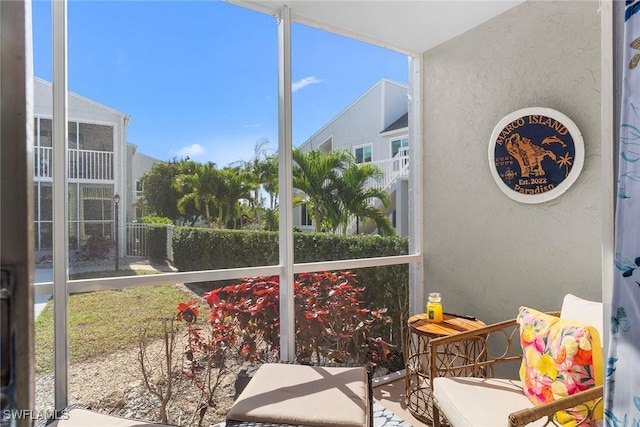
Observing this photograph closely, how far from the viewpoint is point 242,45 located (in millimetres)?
2537

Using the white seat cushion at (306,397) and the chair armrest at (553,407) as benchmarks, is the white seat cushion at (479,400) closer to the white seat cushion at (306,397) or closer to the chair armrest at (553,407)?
the chair armrest at (553,407)

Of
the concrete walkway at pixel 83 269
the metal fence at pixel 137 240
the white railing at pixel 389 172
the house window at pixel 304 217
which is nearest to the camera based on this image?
the concrete walkway at pixel 83 269

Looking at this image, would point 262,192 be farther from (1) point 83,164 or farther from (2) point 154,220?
(1) point 83,164

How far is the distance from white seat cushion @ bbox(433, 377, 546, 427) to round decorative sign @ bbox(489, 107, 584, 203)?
50.8 inches

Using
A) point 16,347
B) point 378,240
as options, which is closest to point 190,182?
point 378,240

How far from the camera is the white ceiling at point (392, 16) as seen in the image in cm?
264

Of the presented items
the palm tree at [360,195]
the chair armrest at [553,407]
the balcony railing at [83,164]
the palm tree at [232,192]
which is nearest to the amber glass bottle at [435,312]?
the palm tree at [360,195]

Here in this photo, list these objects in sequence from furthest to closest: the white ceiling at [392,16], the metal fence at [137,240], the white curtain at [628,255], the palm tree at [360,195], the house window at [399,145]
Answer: the house window at [399,145], the palm tree at [360,195], the white ceiling at [392,16], the metal fence at [137,240], the white curtain at [628,255]

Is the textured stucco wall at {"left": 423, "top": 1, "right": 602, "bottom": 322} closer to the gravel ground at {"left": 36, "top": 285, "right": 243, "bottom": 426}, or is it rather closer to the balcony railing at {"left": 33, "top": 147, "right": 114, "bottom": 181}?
the gravel ground at {"left": 36, "top": 285, "right": 243, "bottom": 426}

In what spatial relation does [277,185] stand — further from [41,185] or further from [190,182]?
[41,185]

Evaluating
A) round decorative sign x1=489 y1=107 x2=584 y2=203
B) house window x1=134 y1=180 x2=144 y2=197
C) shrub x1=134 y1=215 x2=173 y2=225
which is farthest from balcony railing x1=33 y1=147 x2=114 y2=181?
round decorative sign x1=489 y1=107 x2=584 y2=203

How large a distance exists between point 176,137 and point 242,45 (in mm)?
792

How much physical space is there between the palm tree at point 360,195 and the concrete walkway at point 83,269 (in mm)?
1389

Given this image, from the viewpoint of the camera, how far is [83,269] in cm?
205
